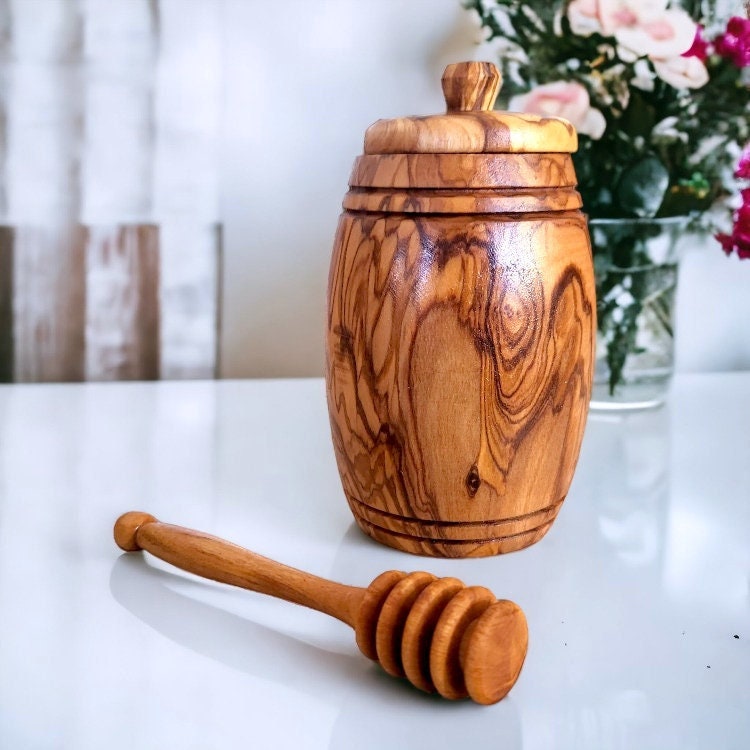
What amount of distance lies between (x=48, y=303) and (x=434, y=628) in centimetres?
74

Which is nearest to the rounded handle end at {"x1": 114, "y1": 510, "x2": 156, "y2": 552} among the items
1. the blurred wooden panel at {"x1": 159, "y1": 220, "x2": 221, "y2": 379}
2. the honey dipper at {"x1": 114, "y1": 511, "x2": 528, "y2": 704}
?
the honey dipper at {"x1": 114, "y1": 511, "x2": 528, "y2": 704}

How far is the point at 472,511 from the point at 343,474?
0.09 meters

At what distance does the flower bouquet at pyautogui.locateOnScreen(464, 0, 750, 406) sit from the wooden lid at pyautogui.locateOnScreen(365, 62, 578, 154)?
1.09 ft

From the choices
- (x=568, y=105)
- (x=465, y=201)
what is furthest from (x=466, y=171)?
(x=568, y=105)

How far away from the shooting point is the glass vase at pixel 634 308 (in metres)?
0.92

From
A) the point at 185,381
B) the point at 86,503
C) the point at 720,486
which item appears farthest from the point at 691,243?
the point at 86,503

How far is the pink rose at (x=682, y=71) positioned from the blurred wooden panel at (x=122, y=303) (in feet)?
1.75

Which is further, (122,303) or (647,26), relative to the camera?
(122,303)

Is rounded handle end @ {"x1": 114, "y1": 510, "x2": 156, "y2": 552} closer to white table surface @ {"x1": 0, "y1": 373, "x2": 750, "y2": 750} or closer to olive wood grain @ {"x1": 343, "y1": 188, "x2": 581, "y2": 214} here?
white table surface @ {"x1": 0, "y1": 373, "x2": 750, "y2": 750}

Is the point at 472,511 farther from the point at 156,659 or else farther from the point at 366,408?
the point at 156,659

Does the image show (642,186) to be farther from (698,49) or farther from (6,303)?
(6,303)

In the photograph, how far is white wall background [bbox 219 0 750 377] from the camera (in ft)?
3.31

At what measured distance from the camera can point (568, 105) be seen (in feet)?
2.88

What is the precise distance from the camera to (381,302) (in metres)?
0.55
